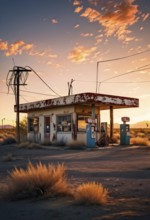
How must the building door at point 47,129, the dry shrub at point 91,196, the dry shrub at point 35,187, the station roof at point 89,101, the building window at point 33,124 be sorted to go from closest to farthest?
the dry shrub at point 91,196
the dry shrub at point 35,187
the station roof at point 89,101
the building door at point 47,129
the building window at point 33,124

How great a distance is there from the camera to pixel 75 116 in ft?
89.2

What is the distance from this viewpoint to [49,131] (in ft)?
102

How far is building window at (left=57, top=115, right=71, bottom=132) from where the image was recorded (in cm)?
2811

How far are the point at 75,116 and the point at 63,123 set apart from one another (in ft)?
6.86

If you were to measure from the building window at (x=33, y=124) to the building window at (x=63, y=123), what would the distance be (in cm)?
454

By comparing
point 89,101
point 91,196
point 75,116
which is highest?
point 89,101

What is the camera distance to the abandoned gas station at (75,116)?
25.0 m

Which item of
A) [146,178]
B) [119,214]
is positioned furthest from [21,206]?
[146,178]

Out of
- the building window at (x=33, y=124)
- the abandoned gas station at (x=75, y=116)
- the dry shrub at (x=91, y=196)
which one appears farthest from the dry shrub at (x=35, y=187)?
the building window at (x=33, y=124)

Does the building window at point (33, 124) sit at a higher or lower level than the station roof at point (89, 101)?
lower

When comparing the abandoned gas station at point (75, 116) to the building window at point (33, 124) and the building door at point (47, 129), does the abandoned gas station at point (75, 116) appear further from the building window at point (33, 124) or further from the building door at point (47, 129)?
the building window at point (33, 124)

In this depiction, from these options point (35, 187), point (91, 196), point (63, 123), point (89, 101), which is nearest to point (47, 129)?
point (63, 123)

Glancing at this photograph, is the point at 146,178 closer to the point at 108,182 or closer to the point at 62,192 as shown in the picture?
the point at 108,182

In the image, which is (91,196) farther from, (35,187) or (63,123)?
(63,123)
